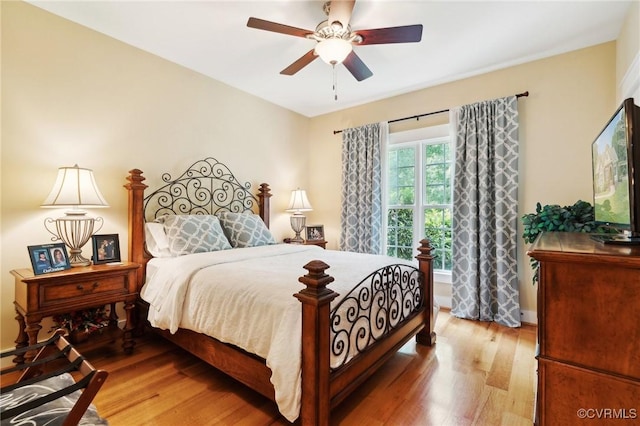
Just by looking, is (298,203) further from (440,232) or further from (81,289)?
(81,289)

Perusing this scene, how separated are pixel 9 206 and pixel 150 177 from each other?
3.35 feet

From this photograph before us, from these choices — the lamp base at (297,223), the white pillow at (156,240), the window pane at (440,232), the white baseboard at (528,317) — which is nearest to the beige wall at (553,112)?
the white baseboard at (528,317)

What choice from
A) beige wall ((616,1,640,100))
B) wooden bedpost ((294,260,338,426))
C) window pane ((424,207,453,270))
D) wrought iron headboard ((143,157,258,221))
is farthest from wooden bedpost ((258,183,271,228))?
beige wall ((616,1,640,100))

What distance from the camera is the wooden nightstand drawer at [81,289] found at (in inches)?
76.3

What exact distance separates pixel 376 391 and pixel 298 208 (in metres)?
2.64

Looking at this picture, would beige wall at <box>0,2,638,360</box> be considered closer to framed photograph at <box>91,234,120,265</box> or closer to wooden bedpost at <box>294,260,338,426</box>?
framed photograph at <box>91,234,120,265</box>

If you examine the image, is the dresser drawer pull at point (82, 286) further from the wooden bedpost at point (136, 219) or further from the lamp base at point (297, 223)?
the lamp base at point (297, 223)

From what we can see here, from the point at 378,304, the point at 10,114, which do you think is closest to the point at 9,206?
the point at 10,114

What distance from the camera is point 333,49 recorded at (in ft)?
6.79

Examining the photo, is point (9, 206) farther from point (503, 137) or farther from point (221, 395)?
point (503, 137)

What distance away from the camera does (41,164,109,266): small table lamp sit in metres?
2.11

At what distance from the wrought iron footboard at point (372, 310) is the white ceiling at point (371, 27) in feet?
6.76

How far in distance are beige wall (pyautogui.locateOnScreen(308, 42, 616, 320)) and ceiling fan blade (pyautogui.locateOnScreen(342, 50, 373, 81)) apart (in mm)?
1455

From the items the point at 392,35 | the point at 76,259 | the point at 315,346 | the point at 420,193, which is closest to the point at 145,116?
the point at 76,259
